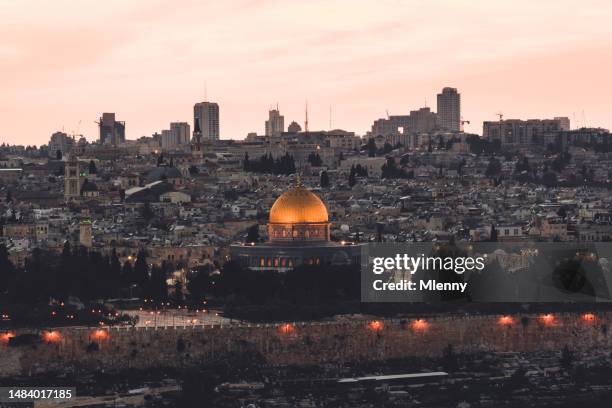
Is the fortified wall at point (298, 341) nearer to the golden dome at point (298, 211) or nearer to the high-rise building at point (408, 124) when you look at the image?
the golden dome at point (298, 211)

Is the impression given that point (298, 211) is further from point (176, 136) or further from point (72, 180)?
point (176, 136)

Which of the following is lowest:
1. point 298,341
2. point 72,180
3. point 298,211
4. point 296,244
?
point 298,341

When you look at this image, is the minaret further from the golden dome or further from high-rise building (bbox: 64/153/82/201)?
high-rise building (bbox: 64/153/82/201)

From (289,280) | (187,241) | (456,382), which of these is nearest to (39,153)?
(187,241)

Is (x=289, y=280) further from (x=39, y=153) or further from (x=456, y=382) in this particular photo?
(x=39, y=153)

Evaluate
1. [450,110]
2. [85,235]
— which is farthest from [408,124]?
[85,235]
